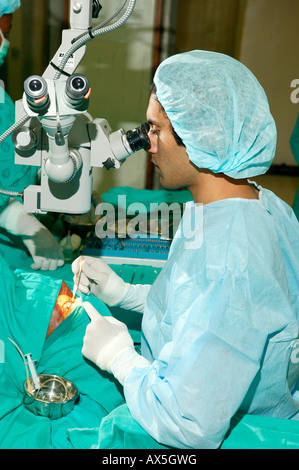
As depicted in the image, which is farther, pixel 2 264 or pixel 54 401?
pixel 2 264

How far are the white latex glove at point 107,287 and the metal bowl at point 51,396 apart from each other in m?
0.37

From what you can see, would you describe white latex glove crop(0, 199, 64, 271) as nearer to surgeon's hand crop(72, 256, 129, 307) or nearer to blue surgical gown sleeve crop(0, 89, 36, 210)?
blue surgical gown sleeve crop(0, 89, 36, 210)

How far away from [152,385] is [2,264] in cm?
68

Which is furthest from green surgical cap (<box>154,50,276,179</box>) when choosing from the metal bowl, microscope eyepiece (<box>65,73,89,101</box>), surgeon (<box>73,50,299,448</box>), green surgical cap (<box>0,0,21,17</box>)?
green surgical cap (<box>0,0,21,17</box>)

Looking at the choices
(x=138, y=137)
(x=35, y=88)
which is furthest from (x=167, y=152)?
(x=35, y=88)

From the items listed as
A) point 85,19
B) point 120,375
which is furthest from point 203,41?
point 120,375

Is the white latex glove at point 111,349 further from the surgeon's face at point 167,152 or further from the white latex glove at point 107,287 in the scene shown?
the surgeon's face at point 167,152

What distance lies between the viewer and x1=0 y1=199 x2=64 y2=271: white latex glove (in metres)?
2.05

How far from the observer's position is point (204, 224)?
1.16 meters

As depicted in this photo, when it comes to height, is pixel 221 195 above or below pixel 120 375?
above

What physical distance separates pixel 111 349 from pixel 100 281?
0.41 m

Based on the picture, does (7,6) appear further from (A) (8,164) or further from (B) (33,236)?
(B) (33,236)
